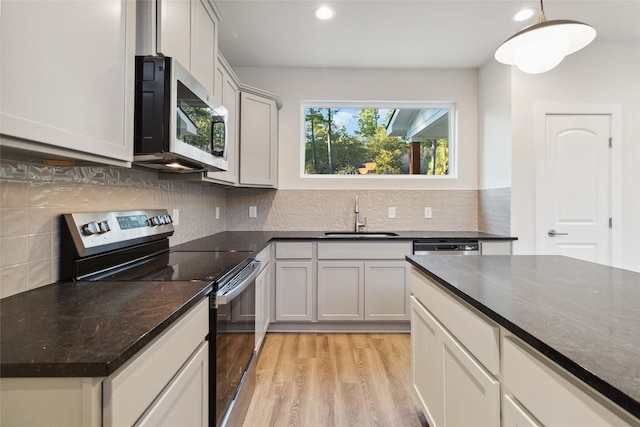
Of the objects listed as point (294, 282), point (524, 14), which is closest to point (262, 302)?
point (294, 282)

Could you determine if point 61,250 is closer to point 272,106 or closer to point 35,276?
point 35,276

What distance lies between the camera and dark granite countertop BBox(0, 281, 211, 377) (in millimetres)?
590

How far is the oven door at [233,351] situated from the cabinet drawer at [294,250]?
2.98 ft

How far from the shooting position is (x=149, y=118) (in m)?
1.25

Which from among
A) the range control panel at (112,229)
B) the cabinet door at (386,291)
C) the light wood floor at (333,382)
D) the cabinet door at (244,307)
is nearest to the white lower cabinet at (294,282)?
the light wood floor at (333,382)

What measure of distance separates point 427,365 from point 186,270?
125 cm

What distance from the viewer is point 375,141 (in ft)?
11.5

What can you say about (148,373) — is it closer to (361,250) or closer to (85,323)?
(85,323)

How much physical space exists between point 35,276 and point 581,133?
4029 millimetres

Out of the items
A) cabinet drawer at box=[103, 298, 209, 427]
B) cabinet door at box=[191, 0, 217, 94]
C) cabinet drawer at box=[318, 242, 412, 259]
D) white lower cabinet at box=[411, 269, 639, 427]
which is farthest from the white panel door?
cabinet drawer at box=[103, 298, 209, 427]

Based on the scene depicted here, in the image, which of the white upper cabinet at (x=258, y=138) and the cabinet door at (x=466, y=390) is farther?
the white upper cabinet at (x=258, y=138)

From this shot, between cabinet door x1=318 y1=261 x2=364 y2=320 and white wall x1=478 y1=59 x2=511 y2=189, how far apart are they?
5.48 ft

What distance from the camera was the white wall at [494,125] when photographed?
2.86 metres

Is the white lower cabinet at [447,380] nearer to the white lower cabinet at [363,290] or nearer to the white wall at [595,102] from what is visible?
the white lower cabinet at [363,290]
